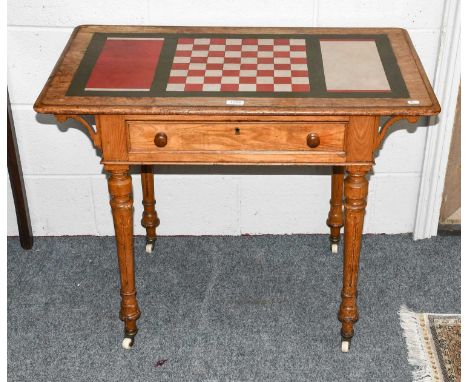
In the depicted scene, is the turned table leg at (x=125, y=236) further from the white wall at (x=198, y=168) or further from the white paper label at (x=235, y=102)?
the white wall at (x=198, y=168)

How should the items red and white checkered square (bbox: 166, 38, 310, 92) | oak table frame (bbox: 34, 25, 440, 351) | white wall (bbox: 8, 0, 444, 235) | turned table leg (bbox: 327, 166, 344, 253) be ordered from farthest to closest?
1. turned table leg (bbox: 327, 166, 344, 253)
2. white wall (bbox: 8, 0, 444, 235)
3. red and white checkered square (bbox: 166, 38, 310, 92)
4. oak table frame (bbox: 34, 25, 440, 351)

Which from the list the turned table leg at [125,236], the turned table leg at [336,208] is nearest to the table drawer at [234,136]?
the turned table leg at [125,236]

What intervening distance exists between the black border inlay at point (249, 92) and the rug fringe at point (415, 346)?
0.92 m

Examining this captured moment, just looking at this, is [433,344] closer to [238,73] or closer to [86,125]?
[238,73]

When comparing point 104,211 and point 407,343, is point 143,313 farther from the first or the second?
point 407,343

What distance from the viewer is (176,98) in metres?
2.02

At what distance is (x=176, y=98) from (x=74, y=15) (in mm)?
770

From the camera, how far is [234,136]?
2.05 metres

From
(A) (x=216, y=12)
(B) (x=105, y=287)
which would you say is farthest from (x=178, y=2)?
(B) (x=105, y=287)

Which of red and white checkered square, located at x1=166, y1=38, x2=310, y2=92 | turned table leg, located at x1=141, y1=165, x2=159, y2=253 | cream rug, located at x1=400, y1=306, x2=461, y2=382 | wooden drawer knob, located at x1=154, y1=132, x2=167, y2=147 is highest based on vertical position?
red and white checkered square, located at x1=166, y1=38, x2=310, y2=92

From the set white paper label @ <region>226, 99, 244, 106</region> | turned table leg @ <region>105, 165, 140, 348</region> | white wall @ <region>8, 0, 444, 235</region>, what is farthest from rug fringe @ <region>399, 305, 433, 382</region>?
white paper label @ <region>226, 99, 244, 106</region>

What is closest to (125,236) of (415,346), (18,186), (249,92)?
(249,92)

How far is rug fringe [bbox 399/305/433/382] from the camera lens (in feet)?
7.64

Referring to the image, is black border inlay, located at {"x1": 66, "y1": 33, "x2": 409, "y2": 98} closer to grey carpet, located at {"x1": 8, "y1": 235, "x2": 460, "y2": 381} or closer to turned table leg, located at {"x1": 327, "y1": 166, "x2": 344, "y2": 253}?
turned table leg, located at {"x1": 327, "y1": 166, "x2": 344, "y2": 253}
